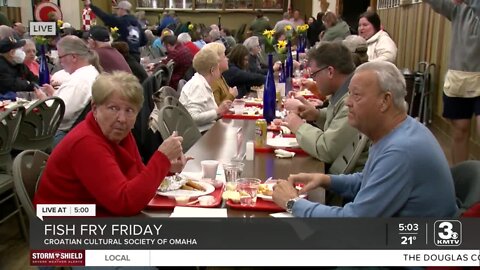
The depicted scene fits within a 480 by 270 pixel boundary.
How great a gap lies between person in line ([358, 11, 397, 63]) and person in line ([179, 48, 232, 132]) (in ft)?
6.32

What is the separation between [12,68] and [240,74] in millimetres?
2103

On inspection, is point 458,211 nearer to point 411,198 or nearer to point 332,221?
point 411,198

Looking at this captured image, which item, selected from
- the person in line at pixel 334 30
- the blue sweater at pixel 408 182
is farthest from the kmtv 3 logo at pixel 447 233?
the person in line at pixel 334 30

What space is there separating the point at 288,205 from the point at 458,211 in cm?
51

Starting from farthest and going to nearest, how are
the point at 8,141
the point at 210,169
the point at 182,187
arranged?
the point at 8,141 → the point at 210,169 → the point at 182,187

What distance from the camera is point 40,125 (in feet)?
11.9

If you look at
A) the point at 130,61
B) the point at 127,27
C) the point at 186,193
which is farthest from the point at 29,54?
the point at 186,193

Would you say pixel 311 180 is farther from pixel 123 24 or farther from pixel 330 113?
pixel 123 24

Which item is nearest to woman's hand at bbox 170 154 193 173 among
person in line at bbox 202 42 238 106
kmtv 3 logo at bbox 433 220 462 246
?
kmtv 3 logo at bbox 433 220 462 246

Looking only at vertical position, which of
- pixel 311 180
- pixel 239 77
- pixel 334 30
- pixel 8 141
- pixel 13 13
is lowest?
pixel 8 141

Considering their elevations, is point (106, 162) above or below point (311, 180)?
above

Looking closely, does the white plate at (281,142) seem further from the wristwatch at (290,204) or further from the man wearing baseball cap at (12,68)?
the man wearing baseball cap at (12,68)

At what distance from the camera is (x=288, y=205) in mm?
1717

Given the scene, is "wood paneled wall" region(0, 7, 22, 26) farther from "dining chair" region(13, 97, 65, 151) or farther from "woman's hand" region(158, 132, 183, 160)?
"woman's hand" region(158, 132, 183, 160)
